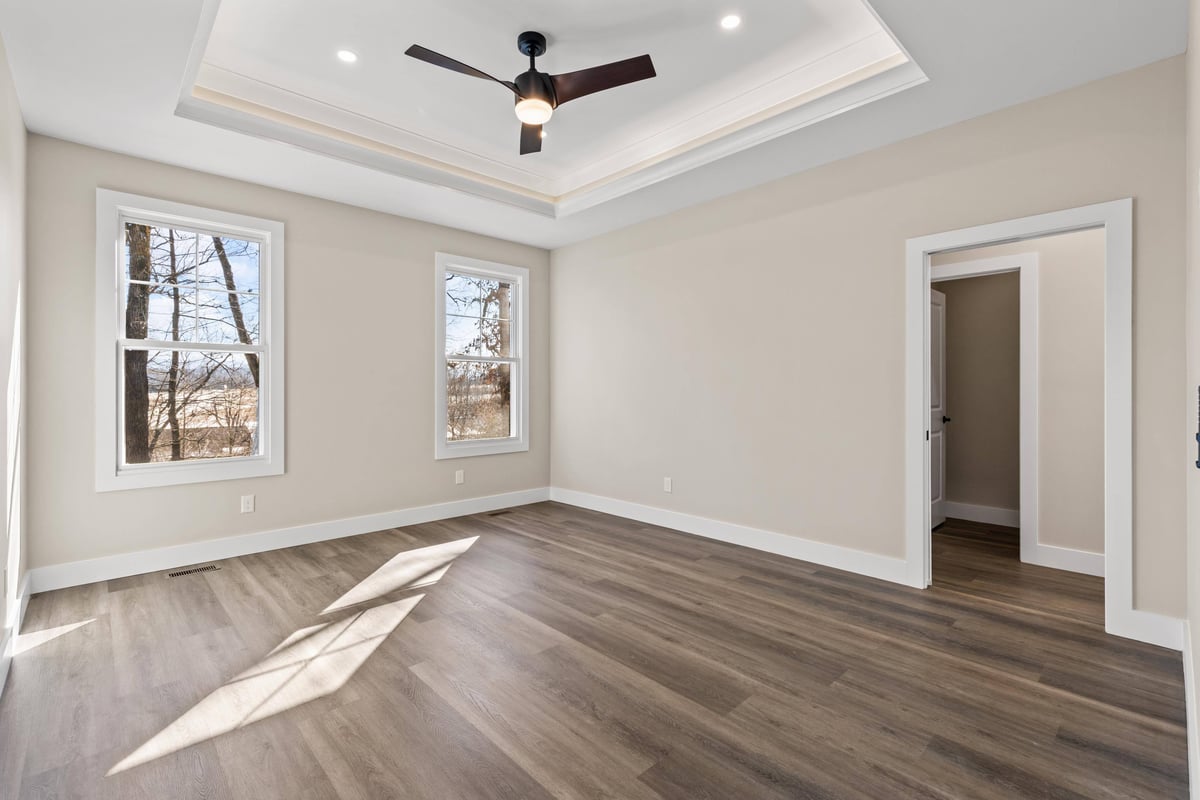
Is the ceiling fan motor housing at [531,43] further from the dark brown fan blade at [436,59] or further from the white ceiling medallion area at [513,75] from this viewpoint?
A: the dark brown fan blade at [436,59]

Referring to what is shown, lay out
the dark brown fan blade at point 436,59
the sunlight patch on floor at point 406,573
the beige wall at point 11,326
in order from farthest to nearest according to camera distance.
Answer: the sunlight patch on floor at point 406,573 < the dark brown fan blade at point 436,59 < the beige wall at point 11,326

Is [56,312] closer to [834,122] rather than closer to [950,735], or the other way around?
[834,122]

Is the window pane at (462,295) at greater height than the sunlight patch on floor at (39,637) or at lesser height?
greater

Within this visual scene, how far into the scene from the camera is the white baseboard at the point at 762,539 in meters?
3.62

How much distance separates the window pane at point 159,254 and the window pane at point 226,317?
0.58ft

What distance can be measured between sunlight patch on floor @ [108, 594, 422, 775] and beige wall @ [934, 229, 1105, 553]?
4.29m

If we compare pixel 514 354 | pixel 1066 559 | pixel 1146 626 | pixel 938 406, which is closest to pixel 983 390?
pixel 938 406

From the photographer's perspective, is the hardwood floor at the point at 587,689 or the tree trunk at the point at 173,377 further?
the tree trunk at the point at 173,377

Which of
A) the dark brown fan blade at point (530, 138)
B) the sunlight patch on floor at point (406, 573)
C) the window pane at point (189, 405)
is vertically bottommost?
the sunlight patch on floor at point (406, 573)

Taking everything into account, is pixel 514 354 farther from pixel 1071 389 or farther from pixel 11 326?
pixel 1071 389

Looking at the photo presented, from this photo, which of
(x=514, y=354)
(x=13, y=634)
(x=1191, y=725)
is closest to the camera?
(x=1191, y=725)

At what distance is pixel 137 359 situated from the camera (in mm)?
3793

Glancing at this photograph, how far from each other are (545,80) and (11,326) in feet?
9.42

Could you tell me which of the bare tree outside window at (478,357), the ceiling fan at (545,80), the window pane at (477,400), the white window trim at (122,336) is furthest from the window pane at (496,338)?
the ceiling fan at (545,80)
